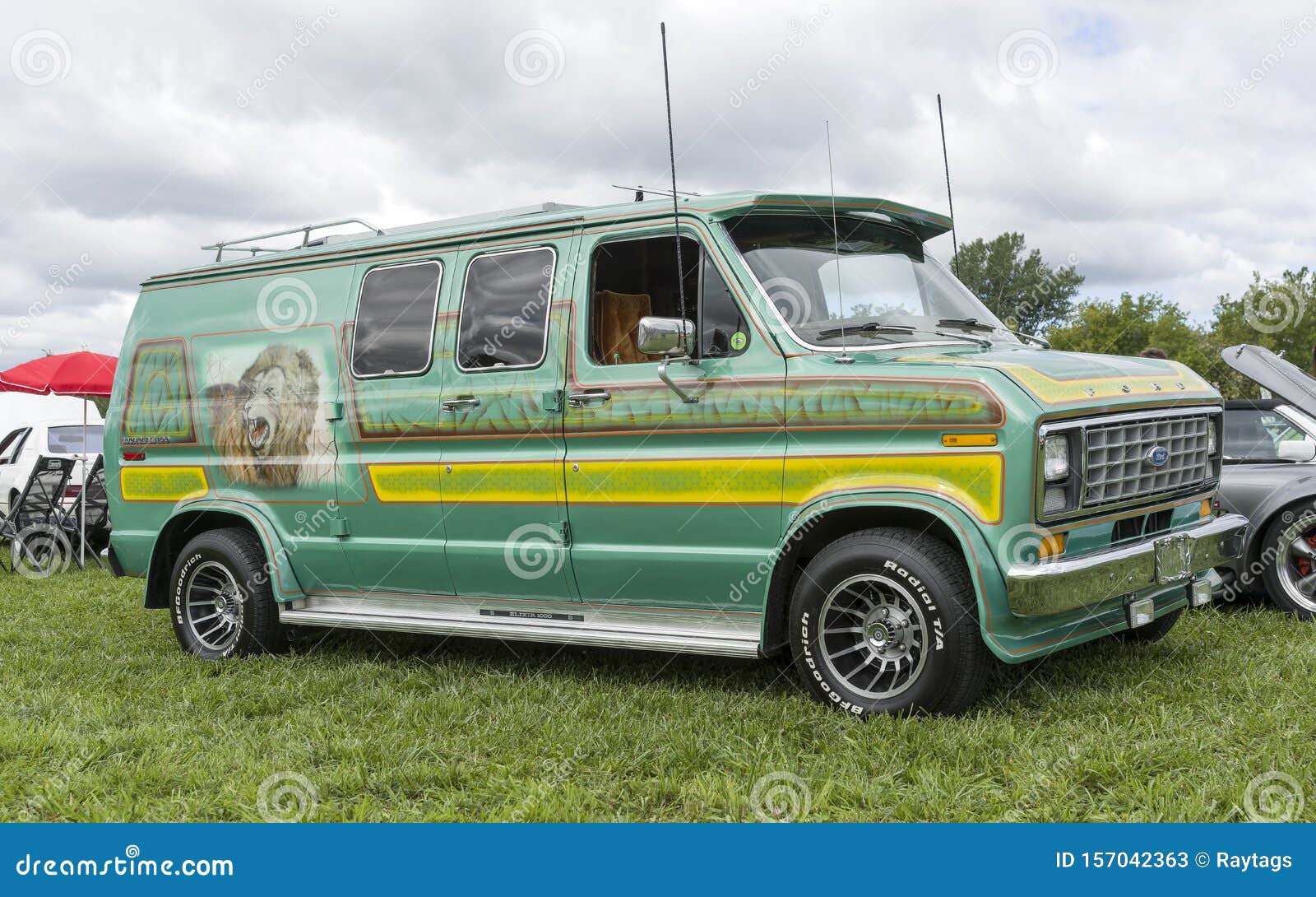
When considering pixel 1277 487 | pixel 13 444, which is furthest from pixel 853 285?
pixel 13 444

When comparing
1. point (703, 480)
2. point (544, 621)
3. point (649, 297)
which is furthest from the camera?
point (649, 297)

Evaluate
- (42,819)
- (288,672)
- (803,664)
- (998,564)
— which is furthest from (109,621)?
(998,564)

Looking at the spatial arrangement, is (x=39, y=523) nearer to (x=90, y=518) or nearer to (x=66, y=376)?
(x=90, y=518)

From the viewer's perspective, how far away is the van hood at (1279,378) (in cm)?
723

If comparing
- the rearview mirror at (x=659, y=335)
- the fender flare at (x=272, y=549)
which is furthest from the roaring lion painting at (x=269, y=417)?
the rearview mirror at (x=659, y=335)

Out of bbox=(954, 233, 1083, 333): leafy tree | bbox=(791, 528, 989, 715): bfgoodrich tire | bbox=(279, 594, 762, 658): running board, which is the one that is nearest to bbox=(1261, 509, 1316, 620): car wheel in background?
bbox=(791, 528, 989, 715): bfgoodrich tire

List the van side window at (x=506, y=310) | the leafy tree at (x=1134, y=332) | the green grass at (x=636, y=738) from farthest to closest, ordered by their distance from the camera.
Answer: the leafy tree at (x=1134, y=332) < the van side window at (x=506, y=310) < the green grass at (x=636, y=738)

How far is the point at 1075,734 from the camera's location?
15.6ft

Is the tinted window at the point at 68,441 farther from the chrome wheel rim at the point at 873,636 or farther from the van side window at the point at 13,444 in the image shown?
the chrome wheel rim at the point at 873,636

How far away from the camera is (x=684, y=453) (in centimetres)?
549

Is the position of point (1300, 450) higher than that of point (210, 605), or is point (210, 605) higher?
point (1300, 450)

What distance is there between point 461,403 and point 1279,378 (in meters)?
4.92

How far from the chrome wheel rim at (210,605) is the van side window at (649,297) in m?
3.05

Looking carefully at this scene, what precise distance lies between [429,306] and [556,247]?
0.88 meters
